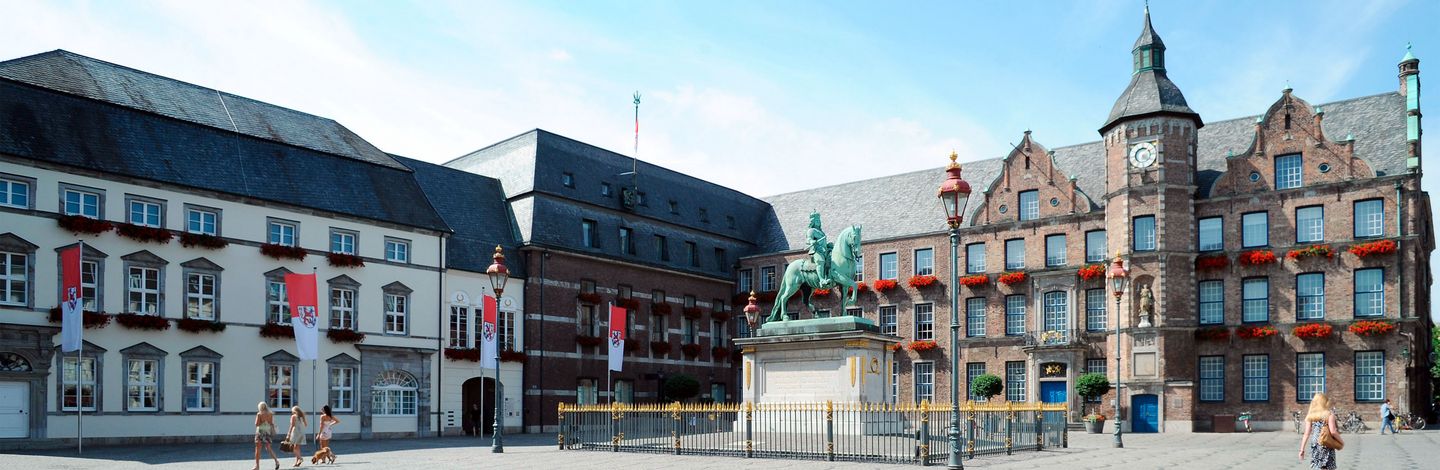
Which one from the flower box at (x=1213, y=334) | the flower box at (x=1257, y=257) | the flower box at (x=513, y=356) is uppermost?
the flower box at (x=1257, y=257)

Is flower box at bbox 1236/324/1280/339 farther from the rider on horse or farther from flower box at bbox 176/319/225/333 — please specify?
flower box at bbox 176/319/225/333

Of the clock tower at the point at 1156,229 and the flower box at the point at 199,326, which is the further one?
the clock tower at the point at 1156,229

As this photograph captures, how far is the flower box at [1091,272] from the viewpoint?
1906 inches

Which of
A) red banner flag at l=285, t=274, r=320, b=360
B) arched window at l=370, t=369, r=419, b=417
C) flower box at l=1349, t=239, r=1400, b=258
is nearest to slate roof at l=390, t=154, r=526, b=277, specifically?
arched window at l=370, t=369, r=419, b=417

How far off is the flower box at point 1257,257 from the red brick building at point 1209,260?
0.18ft

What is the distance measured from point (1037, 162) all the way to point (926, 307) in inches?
332

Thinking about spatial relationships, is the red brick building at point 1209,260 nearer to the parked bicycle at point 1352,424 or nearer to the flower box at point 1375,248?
the flower box at point 1375,248

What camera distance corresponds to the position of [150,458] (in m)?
28.0

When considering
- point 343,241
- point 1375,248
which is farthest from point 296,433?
point 1375,248

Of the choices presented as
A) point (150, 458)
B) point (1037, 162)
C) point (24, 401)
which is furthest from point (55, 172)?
point (1037, 162)

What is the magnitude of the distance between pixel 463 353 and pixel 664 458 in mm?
20118

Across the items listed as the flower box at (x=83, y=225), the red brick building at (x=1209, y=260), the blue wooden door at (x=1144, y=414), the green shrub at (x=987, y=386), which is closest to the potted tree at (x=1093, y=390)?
the red brick building at (x=1209, y=260)

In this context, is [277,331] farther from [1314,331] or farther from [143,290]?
[1314,331]

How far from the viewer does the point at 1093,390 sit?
149 feet
